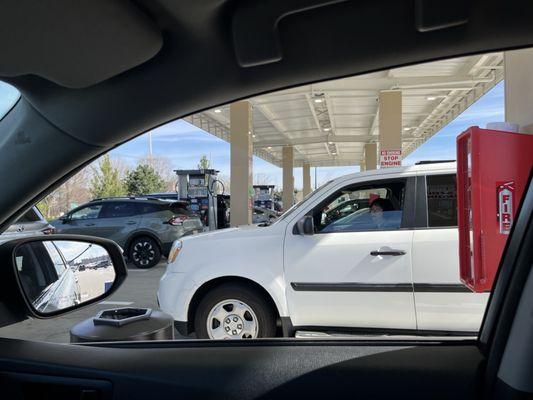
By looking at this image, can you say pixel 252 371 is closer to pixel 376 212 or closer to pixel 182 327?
pixel 376 212

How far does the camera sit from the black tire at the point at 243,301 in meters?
4.55

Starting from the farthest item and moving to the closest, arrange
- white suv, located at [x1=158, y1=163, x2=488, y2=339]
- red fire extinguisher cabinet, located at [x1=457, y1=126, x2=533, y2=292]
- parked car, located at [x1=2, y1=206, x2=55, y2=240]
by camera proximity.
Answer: white suv, located at [x1=158, y1=163, x2=488, y2=339], red fire extinguisher cabinet, located at [x1=457, y1=126, x2=533, y2=292], parked car, located at [x1=2, y1=206, x2=55, y2=240]

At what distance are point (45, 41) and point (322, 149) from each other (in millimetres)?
34933

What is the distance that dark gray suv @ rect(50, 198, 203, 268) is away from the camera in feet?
38.9

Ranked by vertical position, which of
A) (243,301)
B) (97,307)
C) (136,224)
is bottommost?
(97,307)

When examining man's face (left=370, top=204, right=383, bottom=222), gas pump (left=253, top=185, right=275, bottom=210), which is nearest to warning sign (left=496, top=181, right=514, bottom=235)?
man's face (left=370, top=204, right=383, bottom=222)

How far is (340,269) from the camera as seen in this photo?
14.3 ft

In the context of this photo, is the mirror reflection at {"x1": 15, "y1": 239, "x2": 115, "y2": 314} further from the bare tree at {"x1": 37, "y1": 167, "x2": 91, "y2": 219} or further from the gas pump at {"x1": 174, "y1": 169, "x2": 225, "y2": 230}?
the gas pump at {"x1": 174, "y1": 169, "x2": 225, "y2": 230}

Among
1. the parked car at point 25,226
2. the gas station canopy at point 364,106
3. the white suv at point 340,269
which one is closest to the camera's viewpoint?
the parked car at point 25,226

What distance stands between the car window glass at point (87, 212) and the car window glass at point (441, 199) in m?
9.75

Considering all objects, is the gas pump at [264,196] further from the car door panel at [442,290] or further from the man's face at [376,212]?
the car door panel at [442,290]

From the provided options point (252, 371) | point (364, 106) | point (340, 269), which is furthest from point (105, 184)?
point (252, 371)

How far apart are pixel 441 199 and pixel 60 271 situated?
3573 mm

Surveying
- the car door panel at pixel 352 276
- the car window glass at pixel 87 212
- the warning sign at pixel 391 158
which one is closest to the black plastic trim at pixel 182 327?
the car door panel at pixel 352 276
